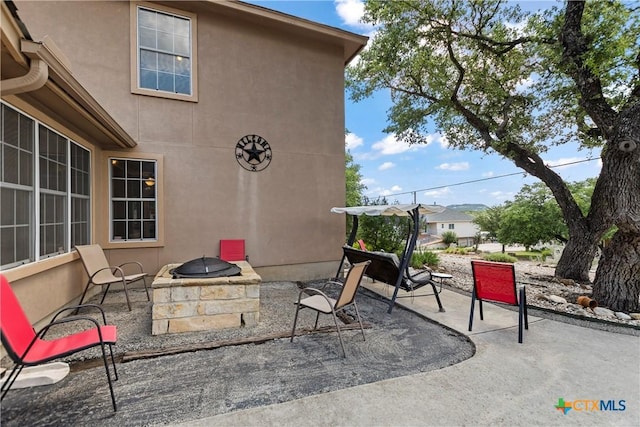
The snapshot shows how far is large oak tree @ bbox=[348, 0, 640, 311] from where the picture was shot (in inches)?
214

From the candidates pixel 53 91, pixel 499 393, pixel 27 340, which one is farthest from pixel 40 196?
pixel 499 393

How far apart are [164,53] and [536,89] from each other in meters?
9.94

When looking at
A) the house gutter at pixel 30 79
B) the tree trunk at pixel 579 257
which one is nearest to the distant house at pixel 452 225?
the tree trunk at pixel 579 257

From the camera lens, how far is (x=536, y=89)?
27.3ft

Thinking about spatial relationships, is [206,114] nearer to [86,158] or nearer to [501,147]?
[86,158]

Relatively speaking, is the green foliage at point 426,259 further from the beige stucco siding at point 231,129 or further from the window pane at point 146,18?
the window pane at point 146,18

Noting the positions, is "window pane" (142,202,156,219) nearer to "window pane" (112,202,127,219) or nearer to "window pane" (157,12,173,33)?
"window pane" (112,202,127,219)

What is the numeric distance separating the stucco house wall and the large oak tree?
8.17ft

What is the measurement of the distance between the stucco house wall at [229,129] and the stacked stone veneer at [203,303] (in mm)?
2131

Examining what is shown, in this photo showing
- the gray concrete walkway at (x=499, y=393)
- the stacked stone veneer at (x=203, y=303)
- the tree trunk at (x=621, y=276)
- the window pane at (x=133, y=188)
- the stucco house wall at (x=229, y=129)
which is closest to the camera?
the gray concrete walkway at (x=499, y=393)

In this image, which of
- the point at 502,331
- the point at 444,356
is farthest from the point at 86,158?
the point at 502,331

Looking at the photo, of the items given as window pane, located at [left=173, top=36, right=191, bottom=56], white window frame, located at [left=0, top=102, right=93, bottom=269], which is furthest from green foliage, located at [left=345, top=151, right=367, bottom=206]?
white window frame, located at [left=0, top=102, right=93, bottom=269]

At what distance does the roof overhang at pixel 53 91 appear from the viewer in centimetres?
223

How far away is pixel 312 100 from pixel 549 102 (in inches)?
272
